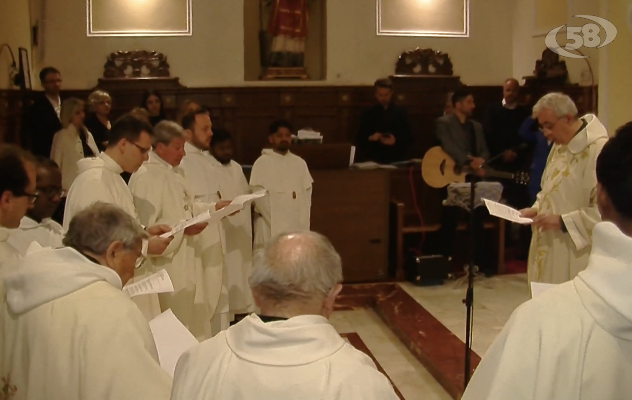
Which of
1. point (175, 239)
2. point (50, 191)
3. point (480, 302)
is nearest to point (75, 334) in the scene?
point (50, 191)

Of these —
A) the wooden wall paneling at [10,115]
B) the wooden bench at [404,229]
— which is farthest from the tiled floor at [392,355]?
the wooden wall paneling at [10,115]

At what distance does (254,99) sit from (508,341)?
8.14 meters

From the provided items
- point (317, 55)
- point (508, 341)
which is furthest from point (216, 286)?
point (317, 55)

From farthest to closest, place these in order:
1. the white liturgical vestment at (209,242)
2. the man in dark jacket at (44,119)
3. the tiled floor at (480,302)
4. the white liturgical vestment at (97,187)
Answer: the man in dark jacket at (44,119)
the tiled floor at (480,302)
the white liturgical vestment at (209,242)
the white liturgical vestment at (97,187)

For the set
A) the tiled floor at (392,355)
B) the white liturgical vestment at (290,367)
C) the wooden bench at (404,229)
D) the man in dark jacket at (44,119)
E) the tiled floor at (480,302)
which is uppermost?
the man in dark jacket at (44,119)

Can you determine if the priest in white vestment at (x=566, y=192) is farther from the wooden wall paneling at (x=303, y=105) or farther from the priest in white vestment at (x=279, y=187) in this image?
the wooden wall paneling at (x=303, y=105)

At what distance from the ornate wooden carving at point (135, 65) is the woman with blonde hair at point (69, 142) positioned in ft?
7.02

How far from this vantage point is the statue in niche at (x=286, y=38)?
379 inches

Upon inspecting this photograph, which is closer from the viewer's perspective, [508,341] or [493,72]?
[508,341]

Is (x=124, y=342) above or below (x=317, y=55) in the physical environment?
below

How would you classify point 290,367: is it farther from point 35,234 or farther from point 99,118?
point 99,118

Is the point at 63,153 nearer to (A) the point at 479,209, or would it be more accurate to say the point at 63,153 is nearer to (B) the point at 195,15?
(B) the point at 195,15

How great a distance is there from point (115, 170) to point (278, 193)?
256 cm

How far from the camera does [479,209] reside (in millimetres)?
7254
